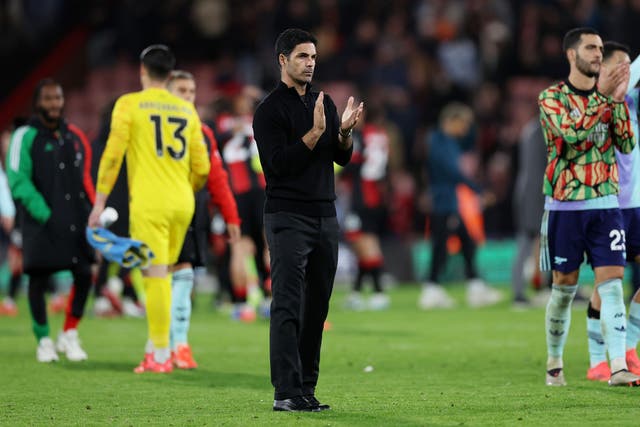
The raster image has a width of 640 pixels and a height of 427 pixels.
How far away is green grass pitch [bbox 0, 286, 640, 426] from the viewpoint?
762 centimetres

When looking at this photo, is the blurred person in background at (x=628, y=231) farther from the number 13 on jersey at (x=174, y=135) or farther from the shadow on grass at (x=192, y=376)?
the number 13 on jersey at (x=174, y=135)

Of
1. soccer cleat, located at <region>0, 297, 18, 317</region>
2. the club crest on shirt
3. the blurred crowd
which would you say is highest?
the blurred crowd

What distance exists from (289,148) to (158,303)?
8.65 feet

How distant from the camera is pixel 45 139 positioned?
1115cm

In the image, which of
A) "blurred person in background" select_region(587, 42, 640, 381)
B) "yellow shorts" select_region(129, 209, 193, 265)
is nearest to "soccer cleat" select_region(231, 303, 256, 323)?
"yellow shorts" select_region(129, 209, 193, 265)

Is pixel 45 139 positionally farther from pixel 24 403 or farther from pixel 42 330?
pixel 24 403

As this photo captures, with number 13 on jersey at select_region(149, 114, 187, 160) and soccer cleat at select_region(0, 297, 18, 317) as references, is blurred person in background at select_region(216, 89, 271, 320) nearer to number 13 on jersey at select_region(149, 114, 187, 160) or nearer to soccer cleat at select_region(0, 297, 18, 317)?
soccer cleat at select_region(0, 297, 18, 317)

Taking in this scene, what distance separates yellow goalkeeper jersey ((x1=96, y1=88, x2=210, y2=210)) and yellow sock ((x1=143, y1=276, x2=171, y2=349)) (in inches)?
22.0

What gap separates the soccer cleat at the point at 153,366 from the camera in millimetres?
10141

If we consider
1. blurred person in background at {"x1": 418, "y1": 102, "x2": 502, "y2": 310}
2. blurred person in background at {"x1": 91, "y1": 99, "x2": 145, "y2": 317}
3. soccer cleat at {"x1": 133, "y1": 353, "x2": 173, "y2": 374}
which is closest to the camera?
soccer cleat at {"x1": 133, "y1": 353, "x2": 173, "y2": 374}

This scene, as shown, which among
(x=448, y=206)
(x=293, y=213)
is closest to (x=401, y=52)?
(x=448, y=206)

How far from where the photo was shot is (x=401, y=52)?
25.2 meters

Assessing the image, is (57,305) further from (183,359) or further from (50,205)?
(183,359)

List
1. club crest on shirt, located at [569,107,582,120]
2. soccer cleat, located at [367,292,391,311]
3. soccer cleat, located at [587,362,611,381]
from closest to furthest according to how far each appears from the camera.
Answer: club crest on shirt, located at [569,107,582,120] → soccer cleat, located at [587,362,611,381] → soccer cleat, located at [367,292,391,311]
